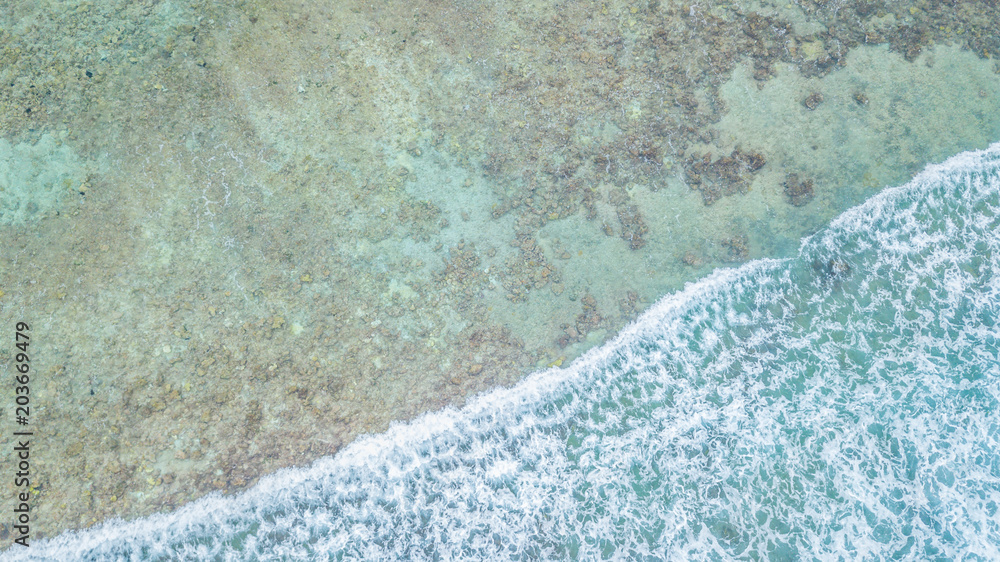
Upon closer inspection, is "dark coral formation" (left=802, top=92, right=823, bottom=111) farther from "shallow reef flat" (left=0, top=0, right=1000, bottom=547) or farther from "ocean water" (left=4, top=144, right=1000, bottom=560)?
"ocean water" (left=4, top=144, right=1000, bottom=560)

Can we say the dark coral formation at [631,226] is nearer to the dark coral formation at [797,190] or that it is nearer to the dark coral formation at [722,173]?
the dark coral formation at [722,173]

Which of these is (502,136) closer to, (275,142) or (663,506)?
(275,142)

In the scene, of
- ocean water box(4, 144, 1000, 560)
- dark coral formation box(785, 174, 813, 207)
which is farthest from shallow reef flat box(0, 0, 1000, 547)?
ocean water box(4, 144, 1000, 560)

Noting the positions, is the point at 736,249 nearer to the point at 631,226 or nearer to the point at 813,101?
the point at 631,226

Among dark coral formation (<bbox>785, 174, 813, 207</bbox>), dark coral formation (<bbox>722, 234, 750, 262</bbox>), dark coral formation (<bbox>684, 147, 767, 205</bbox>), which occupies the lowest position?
dark coral formation (<bbox>722, 234, 750, 262</bbox>)

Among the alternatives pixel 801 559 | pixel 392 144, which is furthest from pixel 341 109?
pixel 801 559


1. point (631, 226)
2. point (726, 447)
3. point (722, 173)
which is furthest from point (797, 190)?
point (726, 447)

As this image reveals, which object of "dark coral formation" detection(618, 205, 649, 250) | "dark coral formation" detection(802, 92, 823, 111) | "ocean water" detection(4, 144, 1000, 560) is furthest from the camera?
"dark coral formation" detection(802, 92, 823, 111)

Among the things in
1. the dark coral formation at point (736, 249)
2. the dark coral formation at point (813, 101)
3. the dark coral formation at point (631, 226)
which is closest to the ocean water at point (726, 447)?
the dark coral formation at point (736, 249)

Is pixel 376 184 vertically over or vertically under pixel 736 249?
over
